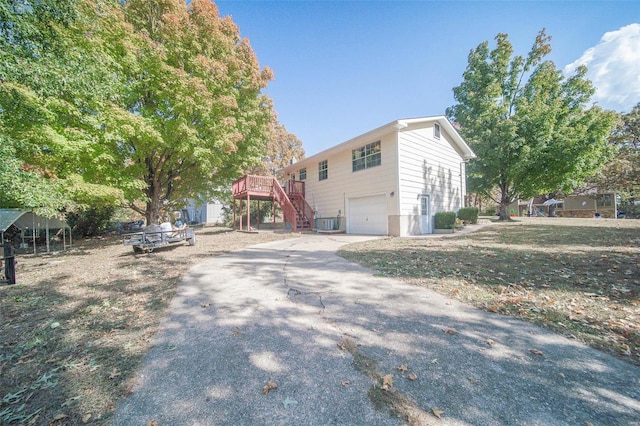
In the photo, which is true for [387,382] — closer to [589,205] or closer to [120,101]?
[120,101]

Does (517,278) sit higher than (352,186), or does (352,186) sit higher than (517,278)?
(352,186)

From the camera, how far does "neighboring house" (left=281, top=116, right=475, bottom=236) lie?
12279mm

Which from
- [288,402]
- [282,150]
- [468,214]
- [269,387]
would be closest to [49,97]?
[269,387]

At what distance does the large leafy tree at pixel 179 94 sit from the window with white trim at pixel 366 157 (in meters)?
5.95

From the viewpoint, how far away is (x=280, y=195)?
15.8 m

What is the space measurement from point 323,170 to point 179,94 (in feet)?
30.1

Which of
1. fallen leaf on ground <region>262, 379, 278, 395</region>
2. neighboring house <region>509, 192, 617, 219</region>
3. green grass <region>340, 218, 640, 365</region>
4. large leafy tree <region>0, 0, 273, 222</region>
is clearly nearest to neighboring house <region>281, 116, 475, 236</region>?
large leafy tree <region>0, 0, 273, 222</region>

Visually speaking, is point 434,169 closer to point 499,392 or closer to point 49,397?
point 499,392

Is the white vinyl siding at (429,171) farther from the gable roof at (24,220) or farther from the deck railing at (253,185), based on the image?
the gable roof at (24,220)

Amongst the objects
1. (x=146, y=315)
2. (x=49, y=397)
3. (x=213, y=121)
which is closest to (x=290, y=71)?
(x=213, y=121)

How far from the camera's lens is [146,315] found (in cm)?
352

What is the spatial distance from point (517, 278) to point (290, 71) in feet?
44.9

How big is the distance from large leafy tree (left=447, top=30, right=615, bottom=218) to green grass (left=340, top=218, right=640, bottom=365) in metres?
10.9

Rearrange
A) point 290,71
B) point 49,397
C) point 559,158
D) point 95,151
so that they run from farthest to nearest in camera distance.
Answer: point 559,158 → point 290,71 → point 95,151 → point 49,397
